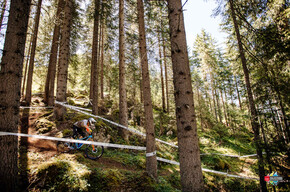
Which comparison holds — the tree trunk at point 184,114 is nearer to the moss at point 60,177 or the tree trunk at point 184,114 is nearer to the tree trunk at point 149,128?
the tree trunk at point 149,128

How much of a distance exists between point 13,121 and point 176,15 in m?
4.46

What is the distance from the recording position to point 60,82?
7.29m

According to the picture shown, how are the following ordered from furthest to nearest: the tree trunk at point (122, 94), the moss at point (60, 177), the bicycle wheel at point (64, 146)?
the tree trunk at point (122, 94) < the bicycle wheel at point (64, 146) < the moss at point (60, 177)

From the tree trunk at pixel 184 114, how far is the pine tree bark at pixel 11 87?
3.68m

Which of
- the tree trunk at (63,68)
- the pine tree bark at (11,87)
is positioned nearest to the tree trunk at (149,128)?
the pine tree bark at (11,87)

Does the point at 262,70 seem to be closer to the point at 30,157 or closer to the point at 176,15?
the point at 176,15

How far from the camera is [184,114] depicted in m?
2.73

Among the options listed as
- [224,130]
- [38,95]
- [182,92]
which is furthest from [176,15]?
[224,130]

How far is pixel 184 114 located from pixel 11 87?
397 cm

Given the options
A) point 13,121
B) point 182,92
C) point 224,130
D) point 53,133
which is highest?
point 182,92

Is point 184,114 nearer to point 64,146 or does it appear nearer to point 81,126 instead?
point 81,126

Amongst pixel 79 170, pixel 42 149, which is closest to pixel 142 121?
pixel 42 149

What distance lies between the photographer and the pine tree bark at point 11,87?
3.01 m

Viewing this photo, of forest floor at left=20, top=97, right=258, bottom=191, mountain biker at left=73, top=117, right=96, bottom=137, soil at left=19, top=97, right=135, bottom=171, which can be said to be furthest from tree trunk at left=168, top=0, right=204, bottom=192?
mountain biker at left=73, top=117, right=96, bottom=137
